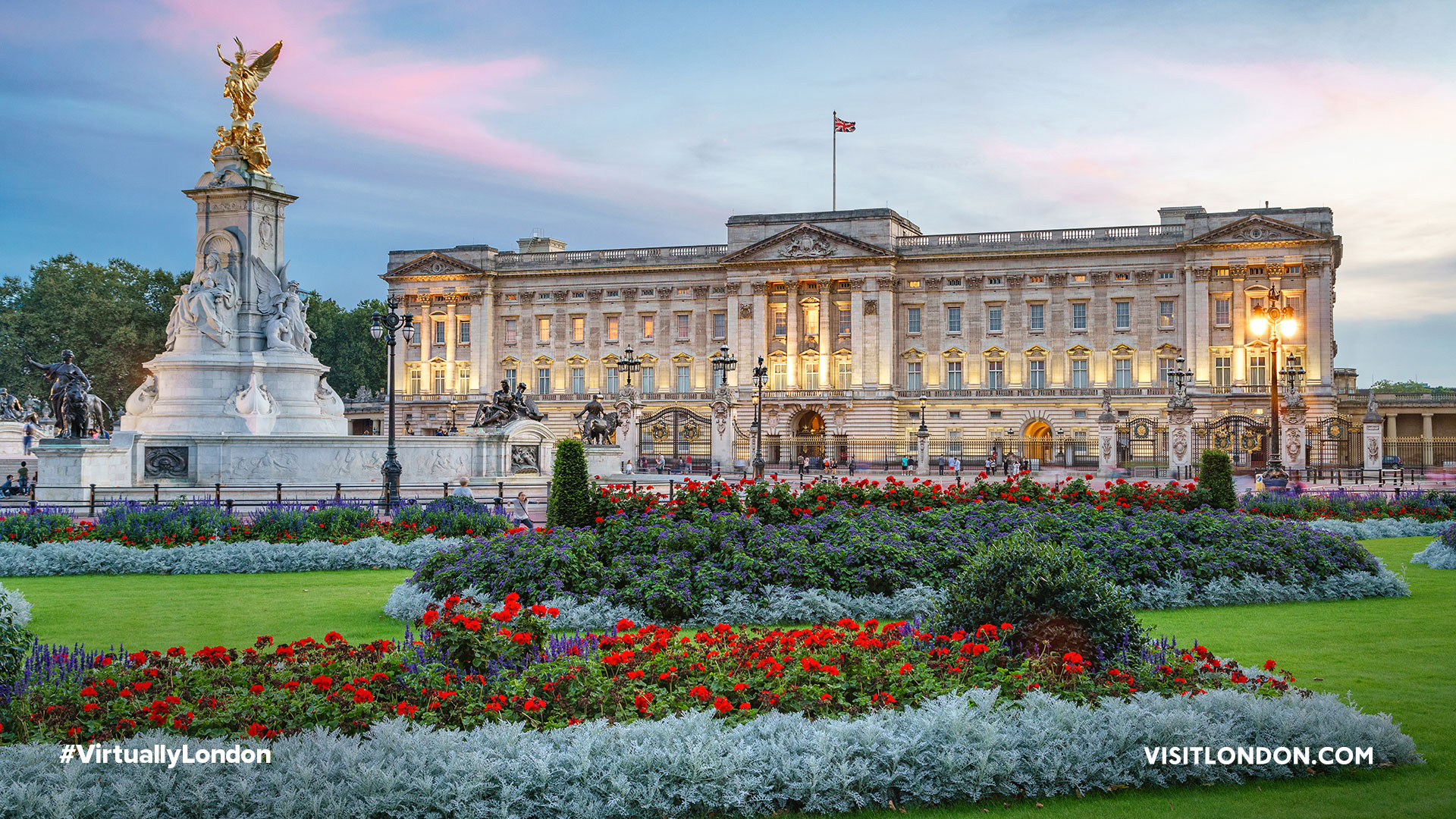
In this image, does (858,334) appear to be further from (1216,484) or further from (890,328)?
(1216,484)

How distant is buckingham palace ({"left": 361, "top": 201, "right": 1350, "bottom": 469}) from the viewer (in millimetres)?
68750

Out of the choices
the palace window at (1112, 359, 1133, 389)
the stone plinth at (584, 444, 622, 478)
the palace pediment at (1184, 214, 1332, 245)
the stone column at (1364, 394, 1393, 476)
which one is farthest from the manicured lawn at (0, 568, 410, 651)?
the palace pediment at (1184, 214, 1332, 245)

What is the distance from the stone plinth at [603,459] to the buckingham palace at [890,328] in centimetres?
2590

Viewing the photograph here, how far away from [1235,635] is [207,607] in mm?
11066

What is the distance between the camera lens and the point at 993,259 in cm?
7400

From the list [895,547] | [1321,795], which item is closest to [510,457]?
[895,547]

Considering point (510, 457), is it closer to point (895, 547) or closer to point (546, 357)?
point (895, 547)

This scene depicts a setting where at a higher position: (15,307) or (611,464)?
(15,307)

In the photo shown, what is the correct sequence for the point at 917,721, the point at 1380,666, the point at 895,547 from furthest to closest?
1. the point at 895,547
2. the point at 1380,666
3. the point at 917,721

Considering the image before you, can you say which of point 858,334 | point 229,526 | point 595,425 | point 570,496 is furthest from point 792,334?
point 570,496

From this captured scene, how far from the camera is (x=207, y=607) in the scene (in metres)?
12.9

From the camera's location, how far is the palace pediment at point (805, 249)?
74188 mm

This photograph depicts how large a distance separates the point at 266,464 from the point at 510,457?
21.6 ft

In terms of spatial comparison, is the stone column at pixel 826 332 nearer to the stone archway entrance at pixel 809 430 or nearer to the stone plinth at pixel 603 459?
the stone archway entrance at pixel 809 430
